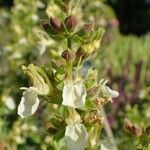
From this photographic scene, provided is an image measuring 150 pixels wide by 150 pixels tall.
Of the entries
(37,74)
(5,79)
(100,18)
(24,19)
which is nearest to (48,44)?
(5,79)

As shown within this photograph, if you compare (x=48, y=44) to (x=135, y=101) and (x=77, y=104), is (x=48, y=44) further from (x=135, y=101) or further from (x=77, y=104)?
(x=77, y=104)

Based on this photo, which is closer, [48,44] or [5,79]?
[48,44]

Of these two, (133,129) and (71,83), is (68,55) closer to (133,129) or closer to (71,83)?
(71,83)

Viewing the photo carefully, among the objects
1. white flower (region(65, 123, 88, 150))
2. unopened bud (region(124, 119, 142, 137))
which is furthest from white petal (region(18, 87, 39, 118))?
unopened bud (region(124, 119, 142, 137))

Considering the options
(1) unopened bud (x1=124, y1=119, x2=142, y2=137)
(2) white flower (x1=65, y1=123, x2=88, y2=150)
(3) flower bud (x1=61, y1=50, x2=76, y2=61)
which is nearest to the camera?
(2) white flower (x1=65, y1=123, x2=88, y2=150)

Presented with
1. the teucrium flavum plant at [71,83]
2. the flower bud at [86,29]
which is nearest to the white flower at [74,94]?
the teucrium flavum plant at [71,83]

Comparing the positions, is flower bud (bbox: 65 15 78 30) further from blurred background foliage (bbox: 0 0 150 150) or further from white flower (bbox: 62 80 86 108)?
blurred background foliage (bbox: 0 0 150 150)

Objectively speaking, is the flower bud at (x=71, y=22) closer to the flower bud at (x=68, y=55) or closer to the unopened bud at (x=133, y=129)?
the flower bud at (x=68, y=55)
